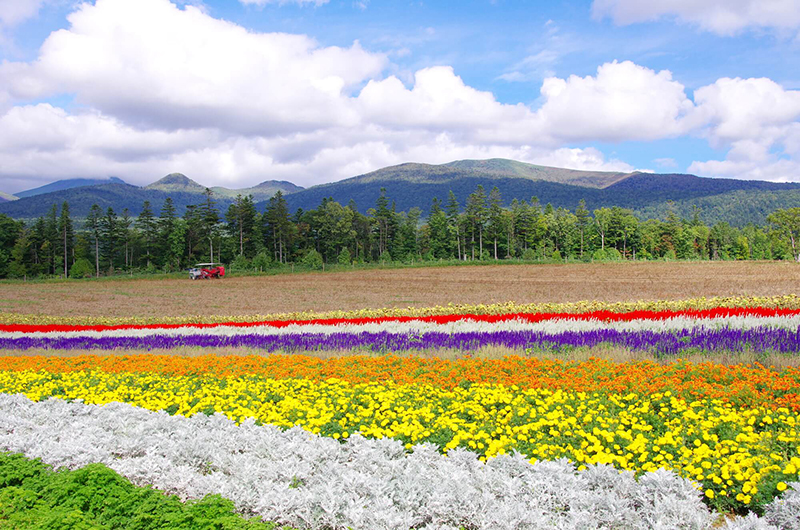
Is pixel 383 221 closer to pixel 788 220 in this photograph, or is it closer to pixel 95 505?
pixel 788 220

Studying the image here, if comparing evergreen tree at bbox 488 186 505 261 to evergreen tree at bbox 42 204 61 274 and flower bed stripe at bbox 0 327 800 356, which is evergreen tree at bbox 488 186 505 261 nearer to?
evergreen tree at bbox 42 204 61 274

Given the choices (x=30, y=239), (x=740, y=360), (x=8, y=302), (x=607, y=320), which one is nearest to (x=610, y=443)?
(x=740, y=360)

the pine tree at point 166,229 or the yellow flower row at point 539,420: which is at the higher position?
the pine tree at point 166,229

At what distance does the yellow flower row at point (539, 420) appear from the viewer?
14.9 feet

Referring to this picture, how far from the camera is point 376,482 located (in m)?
4.42

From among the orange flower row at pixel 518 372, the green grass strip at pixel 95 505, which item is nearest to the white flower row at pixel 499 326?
the orange flower row at pixel 518 372

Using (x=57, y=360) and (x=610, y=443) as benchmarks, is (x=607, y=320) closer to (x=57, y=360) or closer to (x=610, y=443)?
(x=610, y=443)

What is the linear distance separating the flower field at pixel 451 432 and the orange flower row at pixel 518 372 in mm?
41

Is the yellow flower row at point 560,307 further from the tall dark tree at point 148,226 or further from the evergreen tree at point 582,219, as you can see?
the evergreen tree at point 582,219

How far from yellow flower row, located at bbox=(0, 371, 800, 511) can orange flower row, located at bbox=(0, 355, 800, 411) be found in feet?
1.10

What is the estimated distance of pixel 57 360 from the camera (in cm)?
1234

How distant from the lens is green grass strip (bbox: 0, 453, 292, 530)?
425cm

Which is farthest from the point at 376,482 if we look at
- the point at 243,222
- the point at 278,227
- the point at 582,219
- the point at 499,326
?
the point at 582,219

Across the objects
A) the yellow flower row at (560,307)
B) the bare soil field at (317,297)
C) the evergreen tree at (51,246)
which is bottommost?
the bare soil field at (317,297)
